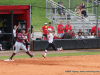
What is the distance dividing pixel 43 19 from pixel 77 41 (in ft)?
60.6

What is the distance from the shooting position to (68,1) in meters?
20.6

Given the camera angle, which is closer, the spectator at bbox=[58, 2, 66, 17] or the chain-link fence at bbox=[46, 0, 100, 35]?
the spectator at bbox=[58, 2, 66, 17]

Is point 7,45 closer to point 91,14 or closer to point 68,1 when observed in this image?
point 68,1

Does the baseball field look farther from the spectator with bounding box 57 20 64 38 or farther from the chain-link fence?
the chain-link fence

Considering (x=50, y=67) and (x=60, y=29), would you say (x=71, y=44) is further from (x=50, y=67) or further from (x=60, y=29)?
(x=50, y=67)

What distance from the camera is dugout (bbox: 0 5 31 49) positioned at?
17953mm

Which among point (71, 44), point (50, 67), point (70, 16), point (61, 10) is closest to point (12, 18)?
point (61, 10)

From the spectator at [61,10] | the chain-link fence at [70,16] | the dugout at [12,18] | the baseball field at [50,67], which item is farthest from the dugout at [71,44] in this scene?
the baseball field at [50,67]

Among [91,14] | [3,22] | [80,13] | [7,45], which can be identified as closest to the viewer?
[7,45]

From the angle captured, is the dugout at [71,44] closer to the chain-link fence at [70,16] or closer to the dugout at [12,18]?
the chain-link fence at [70,16]

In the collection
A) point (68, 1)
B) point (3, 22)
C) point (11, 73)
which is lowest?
point (11, 73)

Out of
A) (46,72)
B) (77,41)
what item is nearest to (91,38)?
(77,41)

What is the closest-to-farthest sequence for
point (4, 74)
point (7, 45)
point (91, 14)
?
point (4, 74), point (7, 45), point (91, 14)

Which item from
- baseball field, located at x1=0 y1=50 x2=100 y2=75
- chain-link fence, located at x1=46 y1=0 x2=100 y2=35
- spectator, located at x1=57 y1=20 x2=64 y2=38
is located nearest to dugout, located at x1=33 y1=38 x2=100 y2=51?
spectator, located at x1=57 y1=20 x2=64 y2=38
